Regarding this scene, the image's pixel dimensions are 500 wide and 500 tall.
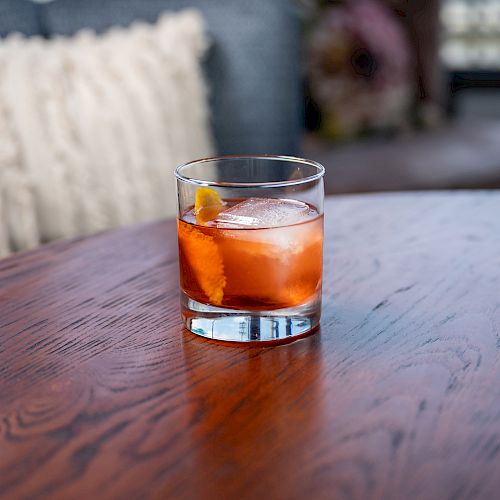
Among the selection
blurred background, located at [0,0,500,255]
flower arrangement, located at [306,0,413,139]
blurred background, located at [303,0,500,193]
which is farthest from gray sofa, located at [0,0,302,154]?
flower arrangement, located at [306,0,413,139]

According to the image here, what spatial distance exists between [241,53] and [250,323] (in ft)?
4.20

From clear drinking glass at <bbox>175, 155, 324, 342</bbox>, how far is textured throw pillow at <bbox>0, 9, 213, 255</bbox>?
858 mm

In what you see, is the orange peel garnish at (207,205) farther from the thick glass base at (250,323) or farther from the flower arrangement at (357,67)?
the flower arrangement at (357,67)

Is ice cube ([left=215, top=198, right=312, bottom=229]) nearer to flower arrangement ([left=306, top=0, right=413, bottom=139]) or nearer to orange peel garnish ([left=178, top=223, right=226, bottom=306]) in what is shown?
orange peel garnish ([left=178, top=223, right=226, bottom=306])

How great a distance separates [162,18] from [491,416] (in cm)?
141

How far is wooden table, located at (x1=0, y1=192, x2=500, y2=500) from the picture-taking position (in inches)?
19.2

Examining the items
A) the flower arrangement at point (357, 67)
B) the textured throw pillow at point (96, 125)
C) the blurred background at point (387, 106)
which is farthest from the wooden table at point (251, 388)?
the flower arrangement at point (357, 67)

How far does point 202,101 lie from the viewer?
5.79ft

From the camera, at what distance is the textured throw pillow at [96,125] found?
1.50 metres

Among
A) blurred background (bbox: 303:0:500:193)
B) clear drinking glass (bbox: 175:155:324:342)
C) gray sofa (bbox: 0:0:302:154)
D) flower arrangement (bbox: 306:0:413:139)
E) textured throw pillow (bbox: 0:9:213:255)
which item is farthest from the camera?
flower arrangement (bbox: 306:0:413:139)

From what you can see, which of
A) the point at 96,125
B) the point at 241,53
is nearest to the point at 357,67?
the point at 241,53

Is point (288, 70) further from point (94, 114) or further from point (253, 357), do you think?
point (253, 357)

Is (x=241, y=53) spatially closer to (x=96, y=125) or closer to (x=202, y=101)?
(x=202, y=101)

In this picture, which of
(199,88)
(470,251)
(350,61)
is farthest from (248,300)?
(350,61)
